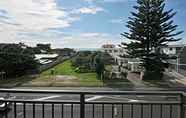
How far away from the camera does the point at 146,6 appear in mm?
28531

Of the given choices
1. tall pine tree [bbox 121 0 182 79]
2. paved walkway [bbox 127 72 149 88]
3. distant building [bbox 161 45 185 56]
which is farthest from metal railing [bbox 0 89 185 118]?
distant building [bbox 161 45 185 56]

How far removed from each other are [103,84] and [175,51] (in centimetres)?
1749

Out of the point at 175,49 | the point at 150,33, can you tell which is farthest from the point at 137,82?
the point at 175,49

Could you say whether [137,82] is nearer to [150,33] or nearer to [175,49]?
[150,33]

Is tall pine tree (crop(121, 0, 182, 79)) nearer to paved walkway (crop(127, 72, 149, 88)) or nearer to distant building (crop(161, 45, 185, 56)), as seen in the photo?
paved walkway (crop(127, 72, 149, 88))

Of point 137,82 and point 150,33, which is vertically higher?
point 150,33

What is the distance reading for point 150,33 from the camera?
28094 millimetres

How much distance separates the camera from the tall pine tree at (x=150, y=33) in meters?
28.1

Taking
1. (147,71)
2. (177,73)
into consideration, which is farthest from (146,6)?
(177,73)

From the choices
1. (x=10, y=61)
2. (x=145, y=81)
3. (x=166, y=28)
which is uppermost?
(x=166, y=28)

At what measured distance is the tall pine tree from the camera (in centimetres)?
2809

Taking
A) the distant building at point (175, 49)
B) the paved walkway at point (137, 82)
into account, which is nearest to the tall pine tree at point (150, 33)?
the paved walkway at point (137, 82)

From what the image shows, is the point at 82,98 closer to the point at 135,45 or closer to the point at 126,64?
the point at 135,45

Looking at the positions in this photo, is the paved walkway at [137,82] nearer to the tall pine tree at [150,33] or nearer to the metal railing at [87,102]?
the tall pine tree at [150,33]
